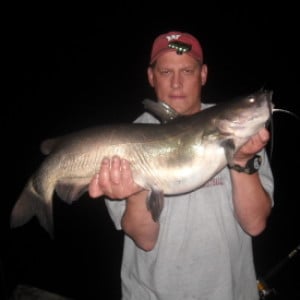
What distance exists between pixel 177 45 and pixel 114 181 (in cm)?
121

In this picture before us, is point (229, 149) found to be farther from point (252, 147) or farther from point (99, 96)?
point (99, 96)

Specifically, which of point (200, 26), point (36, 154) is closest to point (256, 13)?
point (200, 26)

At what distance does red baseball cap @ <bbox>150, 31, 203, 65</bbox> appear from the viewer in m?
2.56

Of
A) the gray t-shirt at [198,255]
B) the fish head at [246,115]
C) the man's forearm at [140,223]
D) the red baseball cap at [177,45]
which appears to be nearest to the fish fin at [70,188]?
the man's forearm at [140,223]

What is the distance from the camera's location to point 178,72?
2.54 metres

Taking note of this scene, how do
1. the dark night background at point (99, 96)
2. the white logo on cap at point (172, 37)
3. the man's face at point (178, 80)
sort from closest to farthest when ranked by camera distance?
1. the man's face at point (178, 80)
2. the white logo on cap at point (172, 37)
3. the dark night background at point (99, 96)

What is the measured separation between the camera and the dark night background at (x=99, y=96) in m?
6.18

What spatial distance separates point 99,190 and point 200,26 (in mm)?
34248

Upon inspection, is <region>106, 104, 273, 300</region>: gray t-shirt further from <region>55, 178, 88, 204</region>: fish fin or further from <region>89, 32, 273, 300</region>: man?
<region>55, 178, 88, 204</region>: fish fin

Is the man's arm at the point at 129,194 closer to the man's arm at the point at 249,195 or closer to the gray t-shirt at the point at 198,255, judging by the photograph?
the gray t-shirt at the point at 198,255

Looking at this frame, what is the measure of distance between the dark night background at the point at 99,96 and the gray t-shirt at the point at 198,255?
1402 millimetres

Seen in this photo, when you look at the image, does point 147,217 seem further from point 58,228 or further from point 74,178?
point 58,228

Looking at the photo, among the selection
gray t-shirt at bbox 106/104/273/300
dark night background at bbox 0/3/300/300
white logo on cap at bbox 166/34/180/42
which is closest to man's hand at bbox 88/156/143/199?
gray t-shirt at bbox 106/104/273/300

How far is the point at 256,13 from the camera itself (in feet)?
112
